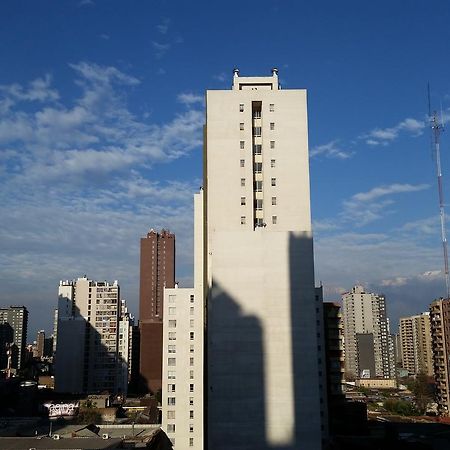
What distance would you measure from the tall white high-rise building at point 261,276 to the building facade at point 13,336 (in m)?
112

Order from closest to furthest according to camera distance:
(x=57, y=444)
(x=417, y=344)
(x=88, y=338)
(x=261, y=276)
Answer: (x=261, y=276) < (x=57, y=444) < (x=88, y=338) < (x=417, y=344)

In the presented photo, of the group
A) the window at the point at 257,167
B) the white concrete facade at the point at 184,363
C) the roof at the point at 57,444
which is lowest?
the roof at the point at 57,444

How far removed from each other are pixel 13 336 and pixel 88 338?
255ft

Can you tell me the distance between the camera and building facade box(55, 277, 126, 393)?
108 metres

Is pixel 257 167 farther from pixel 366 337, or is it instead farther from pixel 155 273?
pixel 366 337

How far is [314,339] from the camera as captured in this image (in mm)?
34875

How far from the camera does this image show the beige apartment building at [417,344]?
147375 millimetres

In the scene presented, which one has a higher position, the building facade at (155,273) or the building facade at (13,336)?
the building facade at (155,273)

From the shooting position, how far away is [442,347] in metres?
90.1

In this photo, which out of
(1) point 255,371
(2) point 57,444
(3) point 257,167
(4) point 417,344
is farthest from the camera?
(4) point 417,344

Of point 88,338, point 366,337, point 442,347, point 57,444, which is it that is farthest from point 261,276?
point 366,337

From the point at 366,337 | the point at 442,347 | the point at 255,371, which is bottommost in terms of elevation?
the point at 442,347

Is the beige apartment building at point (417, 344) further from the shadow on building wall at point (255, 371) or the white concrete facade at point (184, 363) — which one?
the shadow on building wall at point (255, 371)

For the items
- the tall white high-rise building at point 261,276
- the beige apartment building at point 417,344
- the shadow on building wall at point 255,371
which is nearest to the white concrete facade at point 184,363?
the tall white high-rise building at point 261,276
